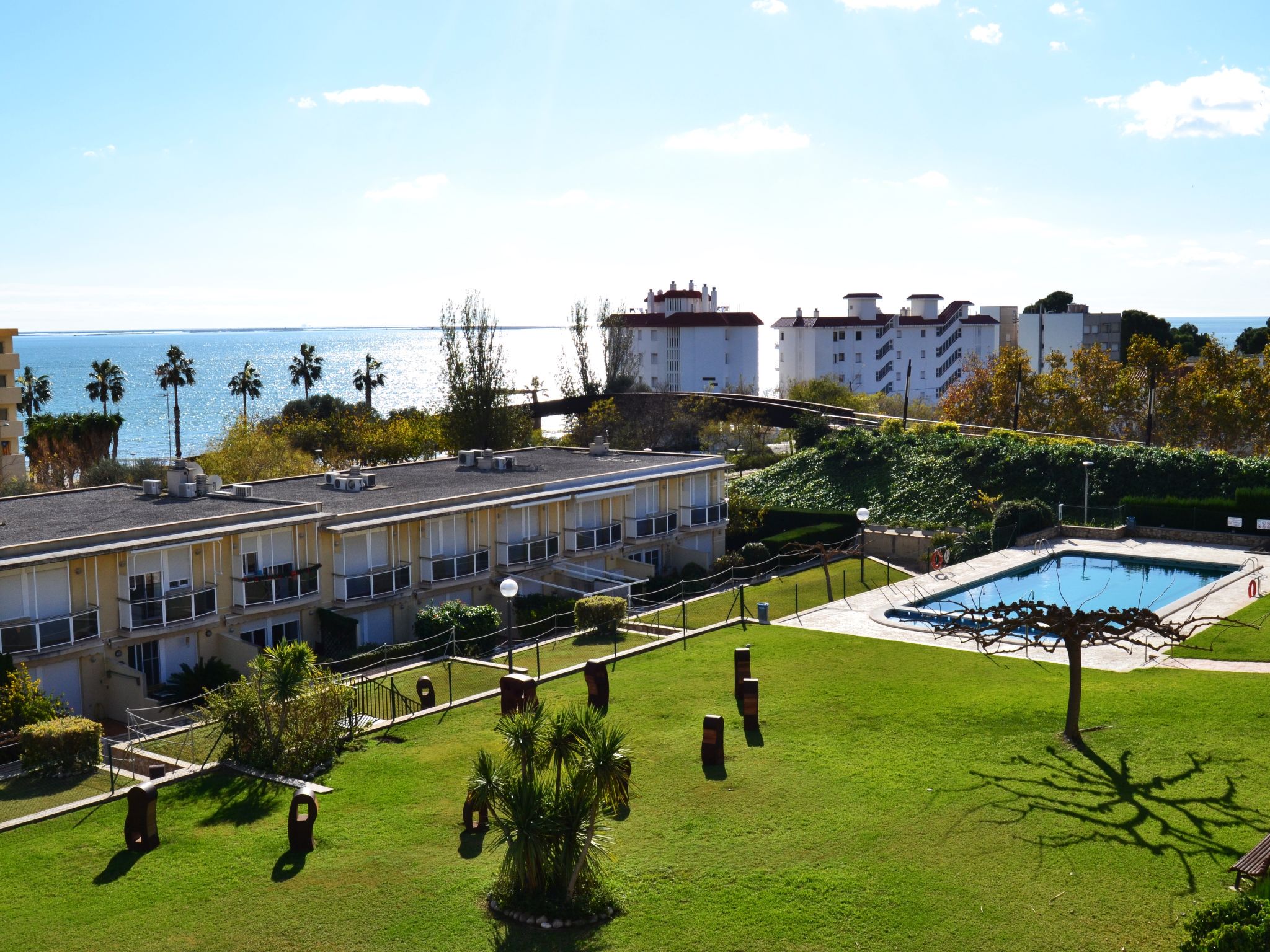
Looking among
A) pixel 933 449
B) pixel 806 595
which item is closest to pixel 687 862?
pixel 806 595

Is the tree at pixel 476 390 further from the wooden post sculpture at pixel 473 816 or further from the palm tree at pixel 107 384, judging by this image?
the wooden post sculpture at pixel 473 816

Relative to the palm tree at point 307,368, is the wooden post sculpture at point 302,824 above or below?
below

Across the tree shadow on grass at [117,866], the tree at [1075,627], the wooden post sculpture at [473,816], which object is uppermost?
the tree at [1075,627]

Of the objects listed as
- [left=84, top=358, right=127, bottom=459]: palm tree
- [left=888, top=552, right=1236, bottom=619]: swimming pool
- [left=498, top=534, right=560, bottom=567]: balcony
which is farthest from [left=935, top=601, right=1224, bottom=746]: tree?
[left=84, top=358, right=127, bottom=459]: palm tree

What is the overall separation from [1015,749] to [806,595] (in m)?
17.0

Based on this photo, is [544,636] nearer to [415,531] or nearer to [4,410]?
[415,531]

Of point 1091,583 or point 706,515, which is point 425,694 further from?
point 1091,583

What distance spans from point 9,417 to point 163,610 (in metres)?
40.5

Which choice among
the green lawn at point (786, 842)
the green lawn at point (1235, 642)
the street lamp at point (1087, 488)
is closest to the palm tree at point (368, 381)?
the street lamp at point (1087, 488)

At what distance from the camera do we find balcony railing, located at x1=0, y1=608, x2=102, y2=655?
1019 inches

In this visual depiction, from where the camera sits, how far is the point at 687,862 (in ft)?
49.2

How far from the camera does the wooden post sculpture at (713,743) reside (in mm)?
18625

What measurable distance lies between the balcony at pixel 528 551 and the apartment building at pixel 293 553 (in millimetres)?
69

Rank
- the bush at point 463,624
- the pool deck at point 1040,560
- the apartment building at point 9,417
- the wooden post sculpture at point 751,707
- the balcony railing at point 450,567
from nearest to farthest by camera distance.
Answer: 1. the wooden post sculpture at point 751,707
2. the pool deck at point 1040,560
3. the bush at point 463,624
4. the balcony railing at point 450,567
5. the apartment building at point 9,417
